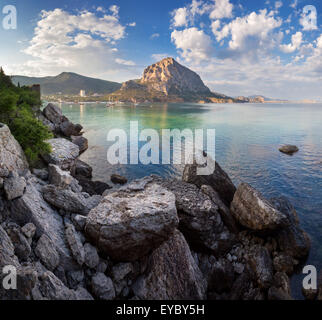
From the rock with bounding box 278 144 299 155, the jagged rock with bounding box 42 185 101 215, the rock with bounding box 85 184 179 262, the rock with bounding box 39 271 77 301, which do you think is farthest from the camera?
the rock with bounding box 278 144 299 155

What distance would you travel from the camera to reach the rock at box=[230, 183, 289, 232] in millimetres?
13633

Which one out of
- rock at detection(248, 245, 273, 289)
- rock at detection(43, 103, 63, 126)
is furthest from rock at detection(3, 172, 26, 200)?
rock at detection(43, 103, 63, 126)

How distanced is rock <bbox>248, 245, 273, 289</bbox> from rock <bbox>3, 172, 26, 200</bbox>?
1409 cm

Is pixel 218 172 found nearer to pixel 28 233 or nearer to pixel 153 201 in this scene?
pixel 153 201

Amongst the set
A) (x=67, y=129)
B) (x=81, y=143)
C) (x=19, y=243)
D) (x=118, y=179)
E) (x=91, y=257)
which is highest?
(x=67, y=129)

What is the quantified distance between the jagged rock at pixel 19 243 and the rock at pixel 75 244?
71.0 inches

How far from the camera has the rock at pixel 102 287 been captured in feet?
29.2

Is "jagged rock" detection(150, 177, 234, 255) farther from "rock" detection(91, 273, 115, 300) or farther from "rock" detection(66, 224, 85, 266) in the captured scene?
"rock" detection(66, 224, 85, 266)

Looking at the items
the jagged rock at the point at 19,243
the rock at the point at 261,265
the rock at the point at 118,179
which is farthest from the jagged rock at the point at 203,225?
the rock at the point at 118,179

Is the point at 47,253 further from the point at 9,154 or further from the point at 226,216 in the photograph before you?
the point at 226,216

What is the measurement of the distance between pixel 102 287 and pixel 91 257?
139cm

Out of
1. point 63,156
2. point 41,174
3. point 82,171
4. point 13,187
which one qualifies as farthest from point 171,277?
point 82,171

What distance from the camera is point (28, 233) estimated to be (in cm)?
877

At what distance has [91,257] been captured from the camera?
31.5 feet
